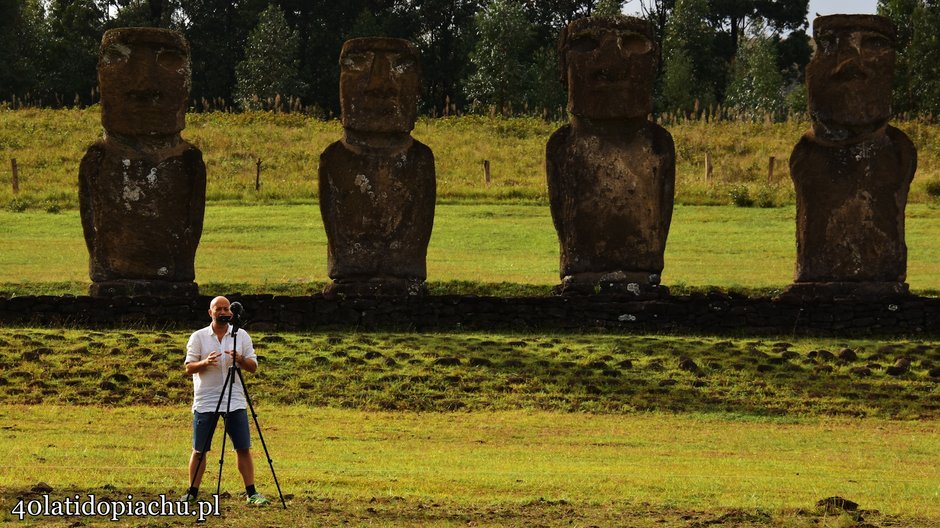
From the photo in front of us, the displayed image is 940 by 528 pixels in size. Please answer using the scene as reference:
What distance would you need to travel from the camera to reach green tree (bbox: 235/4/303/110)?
6381cm

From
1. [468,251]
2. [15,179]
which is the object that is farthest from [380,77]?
[15,179]

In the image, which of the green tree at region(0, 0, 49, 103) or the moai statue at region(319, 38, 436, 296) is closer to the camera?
the moai statue at region(319, 38, 436, 296)

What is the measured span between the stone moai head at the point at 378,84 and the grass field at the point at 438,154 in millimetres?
14819

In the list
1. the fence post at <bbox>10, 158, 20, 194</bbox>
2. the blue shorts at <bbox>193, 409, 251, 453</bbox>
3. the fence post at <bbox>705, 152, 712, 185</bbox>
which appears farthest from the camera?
the fence post at <bbox>705, 152, 712, 185</bbox>

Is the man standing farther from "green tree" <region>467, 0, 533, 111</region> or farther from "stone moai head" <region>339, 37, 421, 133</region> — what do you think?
"green tree" <region>467, 0, 533, 111</region>

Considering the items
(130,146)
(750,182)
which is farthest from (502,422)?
(750,182)

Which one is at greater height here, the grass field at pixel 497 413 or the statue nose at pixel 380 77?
the statue nose at pixel 380 77

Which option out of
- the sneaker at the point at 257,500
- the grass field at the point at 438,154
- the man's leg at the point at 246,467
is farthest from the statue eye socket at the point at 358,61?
the grass field at the point at 438,154

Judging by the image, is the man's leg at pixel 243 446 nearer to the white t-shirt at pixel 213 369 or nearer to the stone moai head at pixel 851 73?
the white t-shirt at pixel 213 369

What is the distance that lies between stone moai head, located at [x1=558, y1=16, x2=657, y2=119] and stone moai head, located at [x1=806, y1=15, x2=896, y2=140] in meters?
2.11

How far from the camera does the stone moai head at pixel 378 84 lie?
75.8 feet

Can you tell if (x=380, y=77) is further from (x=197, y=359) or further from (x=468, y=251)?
(x=197, y=359)

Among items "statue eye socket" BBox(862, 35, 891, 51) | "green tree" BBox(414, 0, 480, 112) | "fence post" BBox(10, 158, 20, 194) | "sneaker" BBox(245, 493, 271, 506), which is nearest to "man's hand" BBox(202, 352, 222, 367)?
"sneaker" BBox(245, 493, 271, 506)

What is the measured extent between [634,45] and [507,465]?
930 cm
